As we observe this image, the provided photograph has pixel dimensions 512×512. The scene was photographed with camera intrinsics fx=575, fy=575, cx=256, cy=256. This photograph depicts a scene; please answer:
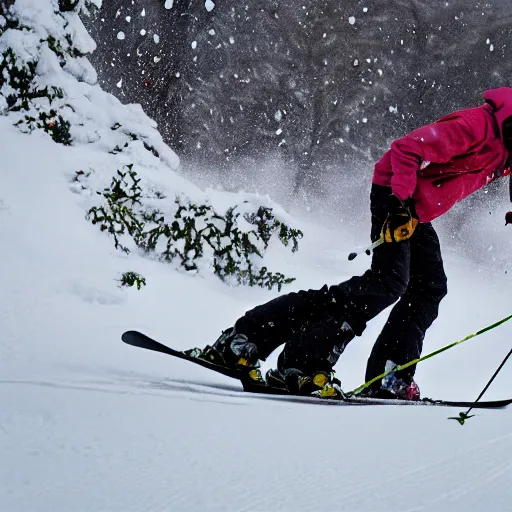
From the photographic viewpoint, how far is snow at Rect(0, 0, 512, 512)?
0.80m

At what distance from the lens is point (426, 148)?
2172mm

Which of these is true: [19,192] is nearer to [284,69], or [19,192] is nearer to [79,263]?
[79,263]

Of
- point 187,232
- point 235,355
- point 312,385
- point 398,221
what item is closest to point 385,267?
point 398,221

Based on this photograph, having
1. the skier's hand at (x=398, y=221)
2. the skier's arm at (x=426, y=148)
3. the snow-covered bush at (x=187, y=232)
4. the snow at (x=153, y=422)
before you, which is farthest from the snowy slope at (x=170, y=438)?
the snow-covered bush at (x=187, y=232)

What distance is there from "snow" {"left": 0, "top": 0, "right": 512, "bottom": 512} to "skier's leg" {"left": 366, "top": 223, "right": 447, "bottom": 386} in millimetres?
652

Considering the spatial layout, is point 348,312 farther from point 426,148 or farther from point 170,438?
point 170,438

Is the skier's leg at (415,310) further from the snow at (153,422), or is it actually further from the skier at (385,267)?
the snow at (153,422)

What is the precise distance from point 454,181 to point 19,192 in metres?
3.32

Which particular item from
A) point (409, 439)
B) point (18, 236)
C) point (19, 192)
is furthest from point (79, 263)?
point (409, 439)

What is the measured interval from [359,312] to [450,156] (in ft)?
2.27

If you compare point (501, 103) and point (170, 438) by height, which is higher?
point (501, 103)

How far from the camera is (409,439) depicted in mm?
1295

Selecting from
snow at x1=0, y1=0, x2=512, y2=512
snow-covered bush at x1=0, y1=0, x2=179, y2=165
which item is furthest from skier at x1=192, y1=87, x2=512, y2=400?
snow-covered bush at x1=0, y1=0, x2=179, y2=165

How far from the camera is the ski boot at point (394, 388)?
2475mm
